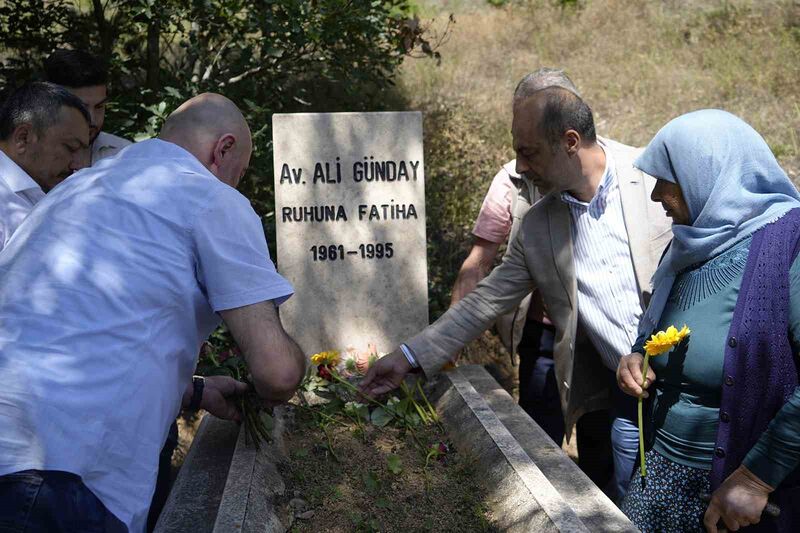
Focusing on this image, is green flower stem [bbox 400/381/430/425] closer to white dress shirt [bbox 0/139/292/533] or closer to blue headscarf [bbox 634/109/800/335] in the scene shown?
blue headscarf [bbox 634/109/800/335]

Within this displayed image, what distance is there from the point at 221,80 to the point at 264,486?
155 inches

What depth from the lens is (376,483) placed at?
327 cm

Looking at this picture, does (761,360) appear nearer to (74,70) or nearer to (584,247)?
(584,247)

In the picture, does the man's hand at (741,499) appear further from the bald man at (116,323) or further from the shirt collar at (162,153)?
the shirt collar at (162,153)

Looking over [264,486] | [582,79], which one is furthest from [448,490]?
[582,79]

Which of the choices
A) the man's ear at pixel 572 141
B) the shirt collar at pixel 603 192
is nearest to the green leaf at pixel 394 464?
the shirt collar at pixel 603 192

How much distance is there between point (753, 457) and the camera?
2.28 meters

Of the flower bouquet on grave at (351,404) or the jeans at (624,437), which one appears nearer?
the jeans at (624,437)

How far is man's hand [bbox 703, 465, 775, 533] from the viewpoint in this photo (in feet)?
7.43

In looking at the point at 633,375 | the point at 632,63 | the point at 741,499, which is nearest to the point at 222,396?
the point at 633,375

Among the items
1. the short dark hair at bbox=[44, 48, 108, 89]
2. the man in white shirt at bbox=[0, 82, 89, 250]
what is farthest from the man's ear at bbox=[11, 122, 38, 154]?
the short dark hair at bbox=[44, 48, 108, 89]

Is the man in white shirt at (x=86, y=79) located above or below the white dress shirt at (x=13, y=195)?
above

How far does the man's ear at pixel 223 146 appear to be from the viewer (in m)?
2.29

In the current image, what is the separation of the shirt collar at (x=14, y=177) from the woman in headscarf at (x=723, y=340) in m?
2.02
